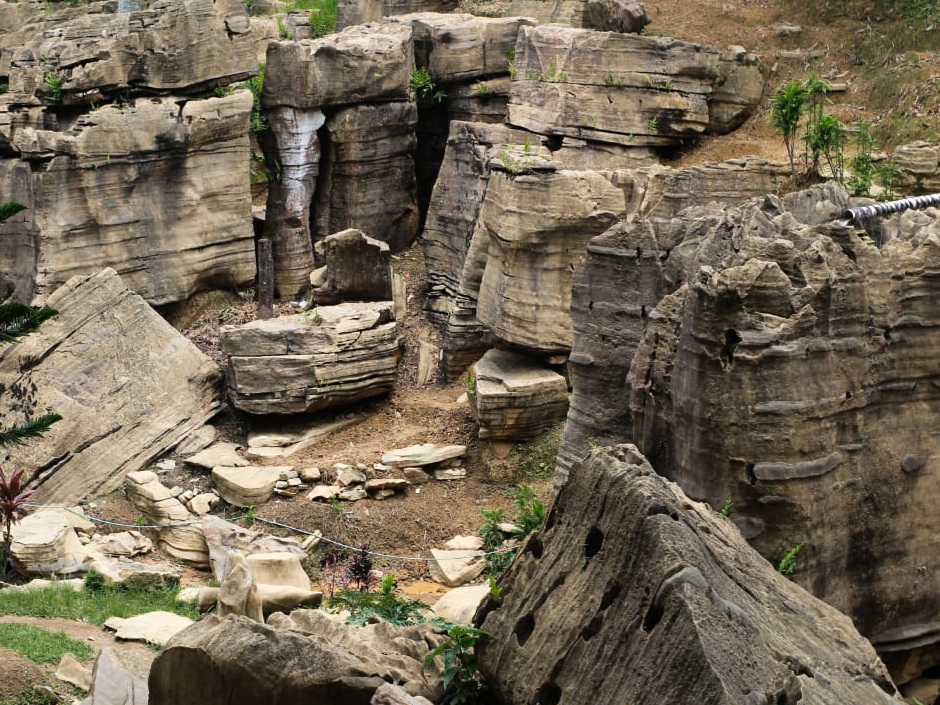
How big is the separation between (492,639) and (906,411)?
4.07 m

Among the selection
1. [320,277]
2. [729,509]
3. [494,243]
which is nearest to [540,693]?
[729,509]

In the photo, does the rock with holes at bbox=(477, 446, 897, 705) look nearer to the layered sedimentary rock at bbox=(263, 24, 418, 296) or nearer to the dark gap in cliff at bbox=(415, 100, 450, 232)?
the layered sedimentary rock at bbox=(263, 24, 418, 296)

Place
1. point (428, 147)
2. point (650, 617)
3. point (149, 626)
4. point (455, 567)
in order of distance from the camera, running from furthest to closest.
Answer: point (428, 147) → point (455, 567) → point (149, 626) → point (650, 617)

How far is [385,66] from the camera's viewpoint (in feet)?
64.5

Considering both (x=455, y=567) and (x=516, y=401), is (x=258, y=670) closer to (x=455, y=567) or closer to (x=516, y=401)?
(x=455, y=567)

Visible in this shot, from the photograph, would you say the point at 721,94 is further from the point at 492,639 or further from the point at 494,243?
the point at 492,639

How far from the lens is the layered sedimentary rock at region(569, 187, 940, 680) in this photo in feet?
26.9

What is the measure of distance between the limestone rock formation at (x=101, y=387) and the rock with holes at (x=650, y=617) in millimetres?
9275

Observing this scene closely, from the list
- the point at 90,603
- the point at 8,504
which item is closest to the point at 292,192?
the point at 8,504

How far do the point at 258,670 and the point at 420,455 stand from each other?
8.81 metres

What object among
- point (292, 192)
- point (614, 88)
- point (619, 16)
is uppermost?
point (619, 16)

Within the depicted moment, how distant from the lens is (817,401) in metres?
8.34

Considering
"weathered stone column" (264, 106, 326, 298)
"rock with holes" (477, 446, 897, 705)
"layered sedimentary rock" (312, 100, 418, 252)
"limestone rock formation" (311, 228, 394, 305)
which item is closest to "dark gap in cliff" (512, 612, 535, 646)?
"rock with holes" (477, 446, 897, 705)

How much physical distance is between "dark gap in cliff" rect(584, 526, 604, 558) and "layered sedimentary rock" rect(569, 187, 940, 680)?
2.49m
